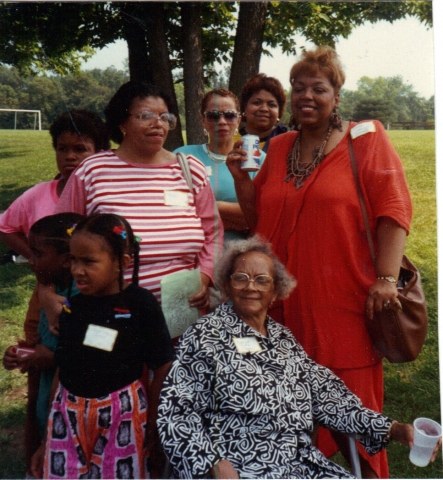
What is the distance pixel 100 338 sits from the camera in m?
2.12

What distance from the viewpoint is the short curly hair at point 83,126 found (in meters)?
2.54

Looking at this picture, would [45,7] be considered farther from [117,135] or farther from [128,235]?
[128,235]

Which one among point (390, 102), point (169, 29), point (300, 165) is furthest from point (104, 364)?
point (390, 102)

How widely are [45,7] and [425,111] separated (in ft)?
7.12

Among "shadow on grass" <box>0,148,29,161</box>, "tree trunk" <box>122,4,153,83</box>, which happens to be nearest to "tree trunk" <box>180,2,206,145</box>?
"tree trunk" <box>122,4,153,83</box>

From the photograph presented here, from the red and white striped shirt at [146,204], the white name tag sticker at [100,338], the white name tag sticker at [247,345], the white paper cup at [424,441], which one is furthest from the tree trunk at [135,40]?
the white paper cup at [424,441]

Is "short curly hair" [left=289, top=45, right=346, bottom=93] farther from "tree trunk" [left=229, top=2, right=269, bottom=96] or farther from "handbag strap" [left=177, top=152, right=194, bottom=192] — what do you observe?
"handbag strap" [left=177, top=152, right=194, bottom=192]

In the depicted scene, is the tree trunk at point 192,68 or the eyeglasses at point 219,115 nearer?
the tree trunk at point 192,68

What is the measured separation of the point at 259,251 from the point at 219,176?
63 centimetres

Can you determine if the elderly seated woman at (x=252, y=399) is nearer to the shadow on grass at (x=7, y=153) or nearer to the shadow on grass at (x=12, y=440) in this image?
the shadow on grass at (x=12, y=440)

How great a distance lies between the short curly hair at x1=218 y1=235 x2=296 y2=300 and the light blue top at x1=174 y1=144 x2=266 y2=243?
35 cm

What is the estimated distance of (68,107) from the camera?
8.86 feet

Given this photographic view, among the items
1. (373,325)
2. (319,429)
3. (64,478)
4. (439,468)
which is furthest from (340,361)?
(64,478)

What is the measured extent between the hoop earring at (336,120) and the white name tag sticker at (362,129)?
0.06 meters
